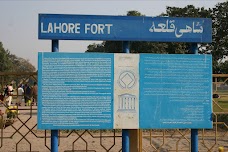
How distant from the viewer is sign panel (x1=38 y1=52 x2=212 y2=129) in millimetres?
5855

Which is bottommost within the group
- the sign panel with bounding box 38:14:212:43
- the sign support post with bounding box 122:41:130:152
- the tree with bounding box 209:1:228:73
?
the sign support post with bounding box 122:41:130:152

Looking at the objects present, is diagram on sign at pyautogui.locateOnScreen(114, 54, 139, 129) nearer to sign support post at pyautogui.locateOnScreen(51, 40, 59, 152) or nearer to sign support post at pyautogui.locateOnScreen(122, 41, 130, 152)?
sign support post at pyautogui.locateOnScreen(122, 41, 130, 152)

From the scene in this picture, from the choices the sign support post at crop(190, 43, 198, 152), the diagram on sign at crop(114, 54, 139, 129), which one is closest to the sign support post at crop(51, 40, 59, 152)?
the diagram on sign at crop(114, 54, 139, 129)

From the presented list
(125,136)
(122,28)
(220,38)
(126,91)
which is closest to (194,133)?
(125,136)

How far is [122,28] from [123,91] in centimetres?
112

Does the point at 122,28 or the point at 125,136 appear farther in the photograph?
the point at 125,136

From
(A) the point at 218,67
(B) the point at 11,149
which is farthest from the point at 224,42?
(B) the point at 11,149

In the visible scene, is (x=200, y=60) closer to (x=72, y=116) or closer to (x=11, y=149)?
(x=72, y=116)

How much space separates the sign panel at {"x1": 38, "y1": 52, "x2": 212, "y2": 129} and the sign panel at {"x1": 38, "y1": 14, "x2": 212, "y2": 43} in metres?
0.34

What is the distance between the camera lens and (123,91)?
6055 mm

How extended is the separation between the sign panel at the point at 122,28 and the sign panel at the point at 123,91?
1.12 ft

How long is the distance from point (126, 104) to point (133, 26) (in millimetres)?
1399

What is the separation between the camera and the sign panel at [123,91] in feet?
19.2

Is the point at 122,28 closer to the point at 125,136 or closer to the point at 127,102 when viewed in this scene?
the point at 127,102
